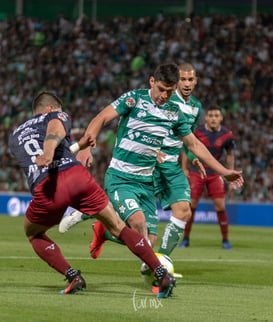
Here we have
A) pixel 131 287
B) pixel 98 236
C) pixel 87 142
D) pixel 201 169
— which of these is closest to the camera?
pixel 87 142

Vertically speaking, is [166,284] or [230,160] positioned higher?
[166,284]

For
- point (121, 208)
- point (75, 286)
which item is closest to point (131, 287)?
point (121, 208)

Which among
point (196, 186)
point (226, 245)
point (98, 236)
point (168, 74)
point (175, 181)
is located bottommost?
point (226, 245)

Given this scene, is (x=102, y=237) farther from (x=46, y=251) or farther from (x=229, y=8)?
(x=229, y=8)

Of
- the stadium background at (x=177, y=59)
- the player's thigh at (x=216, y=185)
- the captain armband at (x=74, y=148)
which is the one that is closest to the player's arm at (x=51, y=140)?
the captain armband at (x=74, y=148)

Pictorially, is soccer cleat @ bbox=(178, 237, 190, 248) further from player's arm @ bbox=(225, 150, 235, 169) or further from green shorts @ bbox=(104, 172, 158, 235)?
green shorts @ bbox=(104, 172, 158, 235)

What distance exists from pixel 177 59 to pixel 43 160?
2598 cm

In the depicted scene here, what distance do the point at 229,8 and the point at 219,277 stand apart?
2528cm

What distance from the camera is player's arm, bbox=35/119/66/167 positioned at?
920 centimetres

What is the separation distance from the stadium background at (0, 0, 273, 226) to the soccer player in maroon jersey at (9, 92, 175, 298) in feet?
58.0

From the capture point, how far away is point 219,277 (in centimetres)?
1302

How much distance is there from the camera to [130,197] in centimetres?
1086

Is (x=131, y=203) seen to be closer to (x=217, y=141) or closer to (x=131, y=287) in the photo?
(x=131, y=287)

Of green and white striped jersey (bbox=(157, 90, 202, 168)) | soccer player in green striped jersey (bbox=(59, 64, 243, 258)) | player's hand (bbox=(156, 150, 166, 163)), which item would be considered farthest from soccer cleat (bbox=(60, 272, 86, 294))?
green and white striped jersey (bbox=(157, 90, 202, 168))
